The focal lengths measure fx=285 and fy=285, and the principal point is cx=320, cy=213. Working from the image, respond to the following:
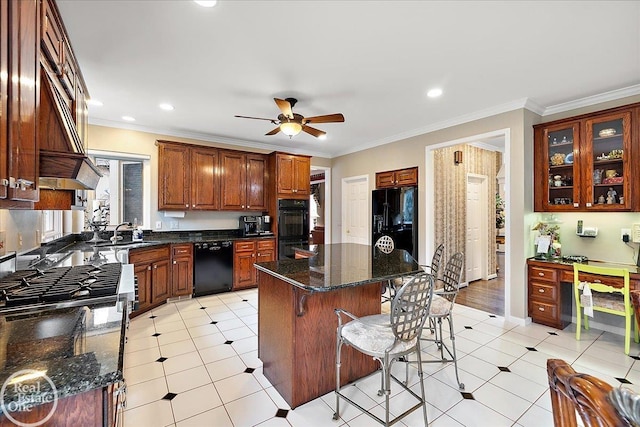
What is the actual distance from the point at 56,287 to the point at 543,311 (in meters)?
4.63

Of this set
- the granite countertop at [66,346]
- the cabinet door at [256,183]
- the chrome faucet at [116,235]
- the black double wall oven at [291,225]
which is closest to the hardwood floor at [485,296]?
the black double wall oven at [291,225]

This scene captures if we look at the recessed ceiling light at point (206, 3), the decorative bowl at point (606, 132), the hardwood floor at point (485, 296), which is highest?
the recessed ceiling light at point (206, 3)

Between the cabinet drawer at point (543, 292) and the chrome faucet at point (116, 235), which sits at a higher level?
the chrome faucet at point (116, 235)

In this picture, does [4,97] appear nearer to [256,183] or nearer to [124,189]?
[124,189]

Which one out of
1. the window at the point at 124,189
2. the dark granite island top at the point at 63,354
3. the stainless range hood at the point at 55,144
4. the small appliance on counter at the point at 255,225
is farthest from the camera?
the small appliance on counter at the point at 255,225

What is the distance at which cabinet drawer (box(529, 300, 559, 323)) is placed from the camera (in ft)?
10.9

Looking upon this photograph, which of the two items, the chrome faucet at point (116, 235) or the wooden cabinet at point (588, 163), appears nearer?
the wooden cabinet at point (588, 163)

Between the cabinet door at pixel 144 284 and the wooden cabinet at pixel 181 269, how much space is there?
45cm

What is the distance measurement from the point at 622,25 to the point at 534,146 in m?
1.69

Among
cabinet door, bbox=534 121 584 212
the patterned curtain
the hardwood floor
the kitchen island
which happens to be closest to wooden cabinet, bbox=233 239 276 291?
the kitchen island

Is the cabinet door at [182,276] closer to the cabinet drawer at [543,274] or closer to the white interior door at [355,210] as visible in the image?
the white interior door at [355,210]

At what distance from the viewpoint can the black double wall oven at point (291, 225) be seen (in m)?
5.35

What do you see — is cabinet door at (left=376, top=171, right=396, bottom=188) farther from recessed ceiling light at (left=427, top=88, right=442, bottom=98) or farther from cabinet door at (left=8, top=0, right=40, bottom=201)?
cabinet door at (left=8, top=0, right=40, bottom=201)

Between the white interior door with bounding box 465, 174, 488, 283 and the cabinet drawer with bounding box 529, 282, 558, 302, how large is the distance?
1.83 metres
